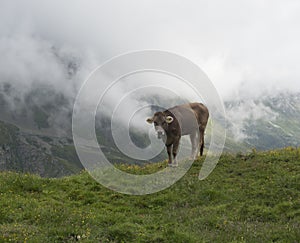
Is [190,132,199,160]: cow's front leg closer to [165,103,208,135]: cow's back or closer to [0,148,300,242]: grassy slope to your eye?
[165,103,208,135]: cow's back

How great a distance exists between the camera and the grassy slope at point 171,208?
12.2 m

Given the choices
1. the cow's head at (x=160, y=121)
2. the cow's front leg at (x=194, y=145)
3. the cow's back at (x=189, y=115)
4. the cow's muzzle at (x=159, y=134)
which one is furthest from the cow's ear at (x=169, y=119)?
the cow's front leg at (x=194, y=145)

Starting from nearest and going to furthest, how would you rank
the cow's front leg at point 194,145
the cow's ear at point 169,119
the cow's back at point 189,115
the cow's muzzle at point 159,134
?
the cow's muzzle at point 159,134 < the cow's ear at point 169,119 < the cow's back at point 189,115 < the cow's front leg at point 194,145

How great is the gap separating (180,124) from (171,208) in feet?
24.5

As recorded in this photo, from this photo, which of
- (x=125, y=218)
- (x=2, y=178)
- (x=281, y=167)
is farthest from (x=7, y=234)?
(x=281, y=167)

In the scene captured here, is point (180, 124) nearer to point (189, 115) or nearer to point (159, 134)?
point (189, 115)

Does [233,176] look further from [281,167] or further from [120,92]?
[120,92]

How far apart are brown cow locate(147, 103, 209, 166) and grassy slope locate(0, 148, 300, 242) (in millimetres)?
2361

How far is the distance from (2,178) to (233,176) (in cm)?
1278

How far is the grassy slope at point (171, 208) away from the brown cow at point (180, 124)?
236cm

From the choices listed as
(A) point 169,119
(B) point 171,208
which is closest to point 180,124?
(A) point 169,119

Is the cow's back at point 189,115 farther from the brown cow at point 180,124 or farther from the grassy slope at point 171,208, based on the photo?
the grassy slope at point 171,208

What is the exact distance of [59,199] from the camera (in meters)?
17.2

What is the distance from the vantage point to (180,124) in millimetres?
22656
